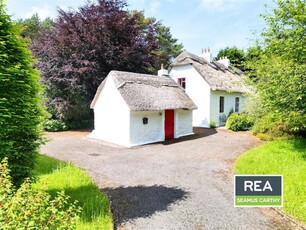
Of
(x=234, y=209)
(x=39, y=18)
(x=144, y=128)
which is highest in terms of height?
(x=39, y=18)

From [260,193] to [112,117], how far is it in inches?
435

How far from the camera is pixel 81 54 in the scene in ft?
66.6

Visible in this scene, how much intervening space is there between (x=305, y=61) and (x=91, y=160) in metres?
11.0

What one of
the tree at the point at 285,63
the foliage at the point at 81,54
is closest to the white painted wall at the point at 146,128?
the tree at the point at 285,63

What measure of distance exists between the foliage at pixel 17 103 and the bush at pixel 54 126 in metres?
15.8

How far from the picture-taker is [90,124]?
2280cm

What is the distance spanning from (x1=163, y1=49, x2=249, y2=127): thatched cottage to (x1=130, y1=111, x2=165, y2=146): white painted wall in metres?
7.20

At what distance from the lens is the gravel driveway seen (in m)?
5.57

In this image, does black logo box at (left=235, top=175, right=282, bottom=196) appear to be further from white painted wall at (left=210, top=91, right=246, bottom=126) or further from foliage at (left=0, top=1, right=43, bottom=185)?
white painted wall at (left=210, top=91, right=246, bottom=126)

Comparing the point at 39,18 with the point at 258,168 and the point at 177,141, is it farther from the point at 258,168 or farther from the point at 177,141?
the point at 258,168

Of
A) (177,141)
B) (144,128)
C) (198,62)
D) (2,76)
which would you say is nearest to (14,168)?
(2,76)

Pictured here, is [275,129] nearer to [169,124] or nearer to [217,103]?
[169,124]

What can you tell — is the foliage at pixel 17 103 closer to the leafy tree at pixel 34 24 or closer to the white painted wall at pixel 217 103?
the white painted wall at pixel 217 103

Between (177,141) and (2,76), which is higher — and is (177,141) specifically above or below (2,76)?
below
